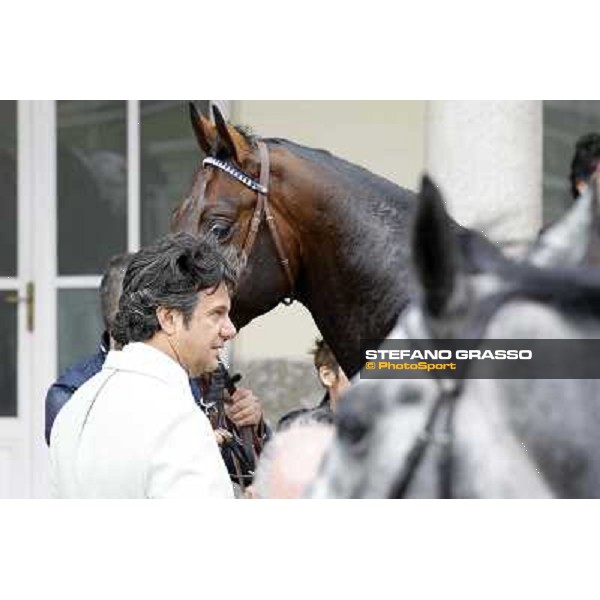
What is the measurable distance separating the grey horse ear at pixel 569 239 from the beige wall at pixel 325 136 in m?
0.77

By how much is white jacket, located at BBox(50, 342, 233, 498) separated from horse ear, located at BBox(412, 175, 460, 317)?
0.46 m

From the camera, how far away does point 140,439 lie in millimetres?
2072

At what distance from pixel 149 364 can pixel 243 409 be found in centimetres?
101

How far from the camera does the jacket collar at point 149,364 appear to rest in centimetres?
214

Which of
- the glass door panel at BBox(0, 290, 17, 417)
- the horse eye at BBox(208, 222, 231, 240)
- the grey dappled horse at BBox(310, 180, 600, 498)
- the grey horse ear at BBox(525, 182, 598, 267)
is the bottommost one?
the glass door panel at BBox(0, 290, 17, 417)

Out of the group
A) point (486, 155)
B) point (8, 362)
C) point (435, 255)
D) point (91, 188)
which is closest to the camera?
point (435, 255)

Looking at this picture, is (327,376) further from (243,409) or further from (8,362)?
(8,362)

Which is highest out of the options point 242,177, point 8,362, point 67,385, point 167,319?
point 242,177

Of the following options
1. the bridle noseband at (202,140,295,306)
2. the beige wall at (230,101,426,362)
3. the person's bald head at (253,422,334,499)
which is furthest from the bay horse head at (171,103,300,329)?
the person's bald head at (253,422,334,499)

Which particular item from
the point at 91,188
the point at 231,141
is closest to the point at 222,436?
the point at 231,141

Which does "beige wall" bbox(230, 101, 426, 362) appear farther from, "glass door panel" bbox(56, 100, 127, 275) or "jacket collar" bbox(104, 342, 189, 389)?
"glass door panel" bbox(56, 100, 127, 275)

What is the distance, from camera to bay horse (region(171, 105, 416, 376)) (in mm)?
2734

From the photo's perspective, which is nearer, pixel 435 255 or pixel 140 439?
pixel 435 255

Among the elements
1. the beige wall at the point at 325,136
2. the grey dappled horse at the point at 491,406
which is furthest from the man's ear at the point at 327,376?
the grey dappled horse at the point at 491,406
